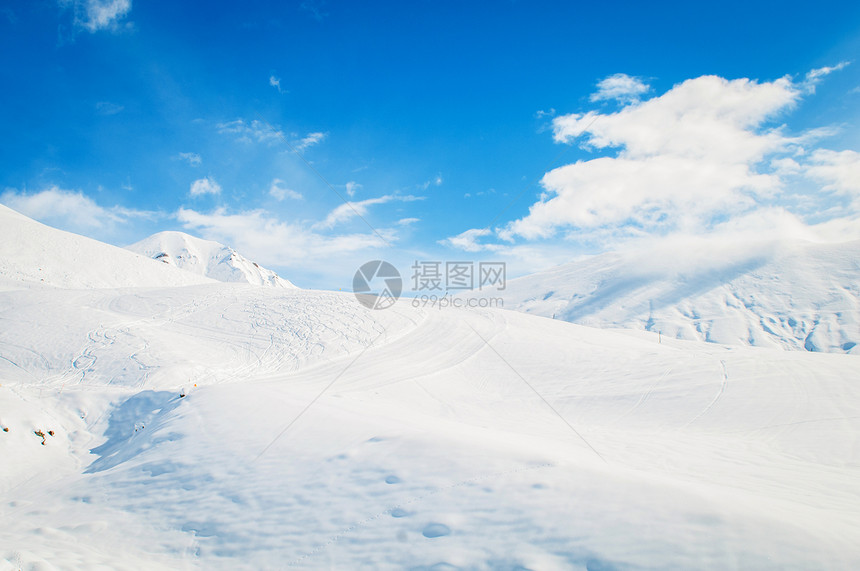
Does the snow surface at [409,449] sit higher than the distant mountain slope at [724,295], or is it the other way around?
the distant mountain slope at [724,295]

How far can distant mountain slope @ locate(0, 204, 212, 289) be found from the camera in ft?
131

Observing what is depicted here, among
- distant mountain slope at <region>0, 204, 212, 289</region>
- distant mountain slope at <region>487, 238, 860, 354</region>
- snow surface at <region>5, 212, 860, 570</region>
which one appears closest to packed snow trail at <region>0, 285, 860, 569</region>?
snow surface at <region>5, 212, 860, 570</region>

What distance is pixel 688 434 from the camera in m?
10.8

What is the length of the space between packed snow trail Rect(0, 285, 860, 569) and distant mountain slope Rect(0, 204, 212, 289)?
2486 cm

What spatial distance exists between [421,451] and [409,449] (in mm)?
288

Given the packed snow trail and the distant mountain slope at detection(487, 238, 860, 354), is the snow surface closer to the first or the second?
the packed snow trail

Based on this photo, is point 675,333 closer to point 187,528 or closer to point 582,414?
point 582,414

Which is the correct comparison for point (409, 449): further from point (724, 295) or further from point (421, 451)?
point (724, 295)

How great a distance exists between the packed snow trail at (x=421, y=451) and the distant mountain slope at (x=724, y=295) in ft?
244

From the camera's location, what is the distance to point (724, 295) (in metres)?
89.6

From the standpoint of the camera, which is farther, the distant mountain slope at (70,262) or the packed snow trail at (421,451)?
the distant mountain slope at (70,262)

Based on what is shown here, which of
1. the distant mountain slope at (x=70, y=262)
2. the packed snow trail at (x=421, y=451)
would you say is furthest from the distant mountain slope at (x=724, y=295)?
the distant mountain slope at (x=70, y=262)

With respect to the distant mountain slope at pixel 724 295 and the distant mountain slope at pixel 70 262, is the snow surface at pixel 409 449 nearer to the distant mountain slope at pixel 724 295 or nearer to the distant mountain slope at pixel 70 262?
the distant mountain slope at pixel 70 262

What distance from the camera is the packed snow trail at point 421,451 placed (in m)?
4.25
